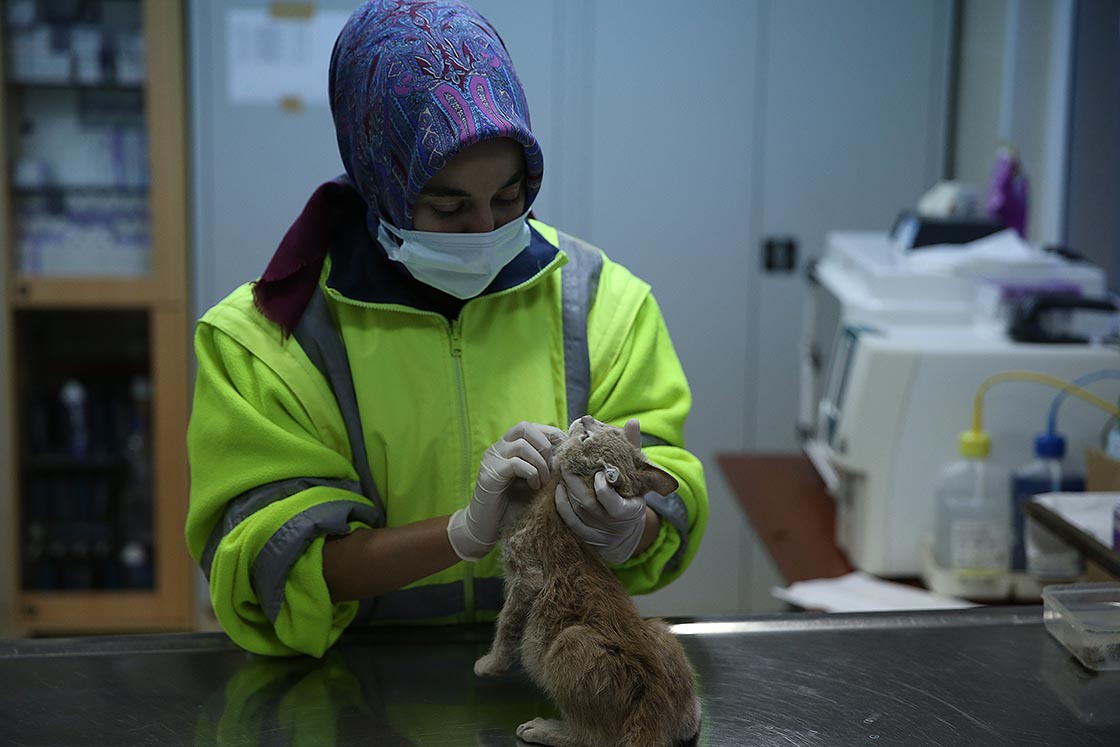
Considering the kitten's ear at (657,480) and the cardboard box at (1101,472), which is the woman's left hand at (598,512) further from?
the cardboard box at (1101,472)

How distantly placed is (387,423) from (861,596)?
3.82 feet

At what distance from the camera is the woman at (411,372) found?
1163 millimetres

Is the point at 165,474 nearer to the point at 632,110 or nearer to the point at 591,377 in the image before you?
the point at 632,110

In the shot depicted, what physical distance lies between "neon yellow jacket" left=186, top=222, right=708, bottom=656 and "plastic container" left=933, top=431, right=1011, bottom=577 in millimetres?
887

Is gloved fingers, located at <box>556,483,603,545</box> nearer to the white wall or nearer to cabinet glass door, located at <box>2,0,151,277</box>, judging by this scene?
the white wall

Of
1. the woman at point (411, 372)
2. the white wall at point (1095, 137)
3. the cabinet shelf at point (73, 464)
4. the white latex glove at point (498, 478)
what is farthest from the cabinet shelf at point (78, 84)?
the white latex glove at point (498, 478)

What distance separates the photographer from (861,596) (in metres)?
2.06

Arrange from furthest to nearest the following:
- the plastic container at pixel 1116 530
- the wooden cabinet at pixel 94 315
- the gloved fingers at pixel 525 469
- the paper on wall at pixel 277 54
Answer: the wooden cabinet at pixel 94 315, the paper on wall at pixel 277 54, the plastic container at pixel 1116 530, the gloved fingers at pixel 525 469

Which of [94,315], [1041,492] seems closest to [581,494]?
[1041,492]

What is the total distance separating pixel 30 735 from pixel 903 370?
5.09 ft

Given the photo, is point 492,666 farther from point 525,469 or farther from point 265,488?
point 265,488

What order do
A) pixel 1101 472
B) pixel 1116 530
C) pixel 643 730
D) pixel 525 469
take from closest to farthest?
pixel 643 730 < pixel 525 469 < pixel 1116 530 < pixel 1101 472

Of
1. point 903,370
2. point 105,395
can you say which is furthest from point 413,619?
point 105,395

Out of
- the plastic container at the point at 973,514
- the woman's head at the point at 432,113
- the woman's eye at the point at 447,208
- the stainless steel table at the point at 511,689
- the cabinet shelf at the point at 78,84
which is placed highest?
the cabinet shelf at the point at 78,84
